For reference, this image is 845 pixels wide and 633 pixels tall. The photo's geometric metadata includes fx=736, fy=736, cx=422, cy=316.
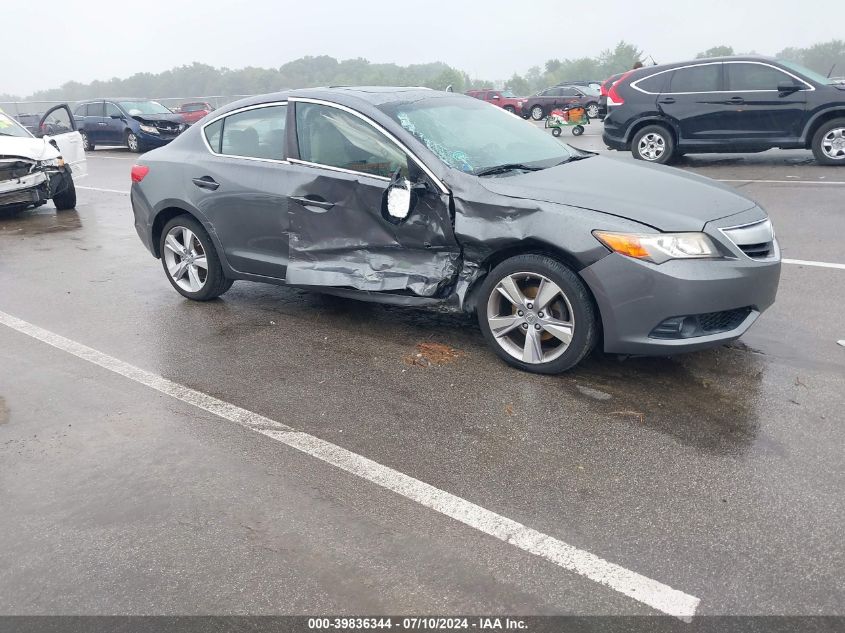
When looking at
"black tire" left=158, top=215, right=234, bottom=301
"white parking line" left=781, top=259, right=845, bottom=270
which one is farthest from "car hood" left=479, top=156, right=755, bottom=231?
"black tire" left=158, top=215, right=234, bottom=301

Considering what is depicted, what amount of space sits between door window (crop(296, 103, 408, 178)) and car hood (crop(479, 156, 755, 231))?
2.23 ft

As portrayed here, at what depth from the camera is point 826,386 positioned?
160 inches

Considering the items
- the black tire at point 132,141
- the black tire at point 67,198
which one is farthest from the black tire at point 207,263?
the black tire at point 132,141

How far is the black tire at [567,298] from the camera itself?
407 cm

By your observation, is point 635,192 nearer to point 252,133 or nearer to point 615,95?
point 252,133

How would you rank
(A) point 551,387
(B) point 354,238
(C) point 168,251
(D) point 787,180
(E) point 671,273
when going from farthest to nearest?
1. (D) point 787,180
2. (C) point 168,251
3. (B) point 354,238
4. (A) point 551,387
5. (E) point 671,273

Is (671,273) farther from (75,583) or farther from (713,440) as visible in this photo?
(75,583)

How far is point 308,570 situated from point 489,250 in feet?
7.38

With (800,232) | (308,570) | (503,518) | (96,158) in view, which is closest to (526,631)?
(503,518)

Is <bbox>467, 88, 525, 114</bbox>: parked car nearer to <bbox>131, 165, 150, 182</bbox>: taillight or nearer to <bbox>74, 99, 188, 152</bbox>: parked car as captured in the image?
<bbox>74, 99, 188, 152</bbox>: parked car

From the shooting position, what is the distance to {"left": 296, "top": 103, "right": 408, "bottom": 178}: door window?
4719 mm

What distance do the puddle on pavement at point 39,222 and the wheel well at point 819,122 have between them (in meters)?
10.9

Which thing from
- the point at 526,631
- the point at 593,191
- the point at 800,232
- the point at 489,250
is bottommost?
the point at 526,631

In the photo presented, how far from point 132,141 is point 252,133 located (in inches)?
758
